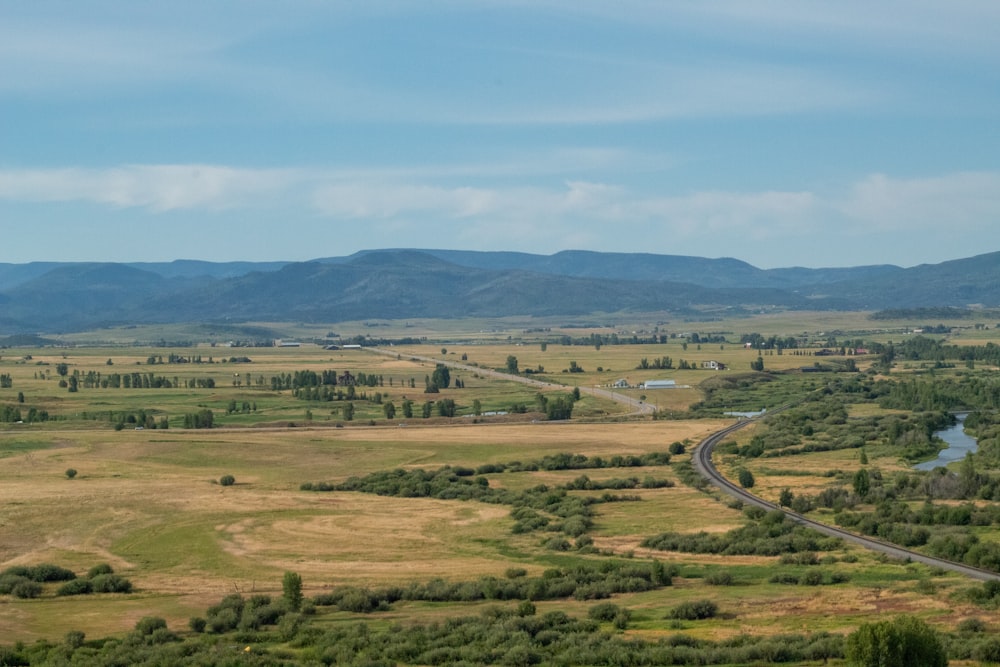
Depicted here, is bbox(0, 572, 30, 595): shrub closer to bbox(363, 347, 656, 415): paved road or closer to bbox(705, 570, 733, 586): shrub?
bbox(705, 570, 733, 586): shrub

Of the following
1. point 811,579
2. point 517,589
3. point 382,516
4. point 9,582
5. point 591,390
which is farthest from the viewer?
point 591,390

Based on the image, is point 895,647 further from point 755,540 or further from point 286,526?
point 286,526

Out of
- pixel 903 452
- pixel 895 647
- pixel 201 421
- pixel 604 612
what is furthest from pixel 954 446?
pixel 895 647

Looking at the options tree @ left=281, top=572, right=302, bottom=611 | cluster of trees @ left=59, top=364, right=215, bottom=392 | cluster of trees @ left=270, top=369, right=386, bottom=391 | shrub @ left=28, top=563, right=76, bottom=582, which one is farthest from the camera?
cluster of trees @ left=59, top=364, right=215, bottom=392

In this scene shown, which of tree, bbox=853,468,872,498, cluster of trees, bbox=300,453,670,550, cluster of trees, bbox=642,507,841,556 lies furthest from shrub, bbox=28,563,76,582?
tree, bbox=853,468,872,498

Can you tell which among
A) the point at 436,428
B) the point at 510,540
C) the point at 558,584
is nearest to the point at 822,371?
the point at 436,428

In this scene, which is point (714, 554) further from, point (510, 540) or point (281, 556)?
point (281, 556)
